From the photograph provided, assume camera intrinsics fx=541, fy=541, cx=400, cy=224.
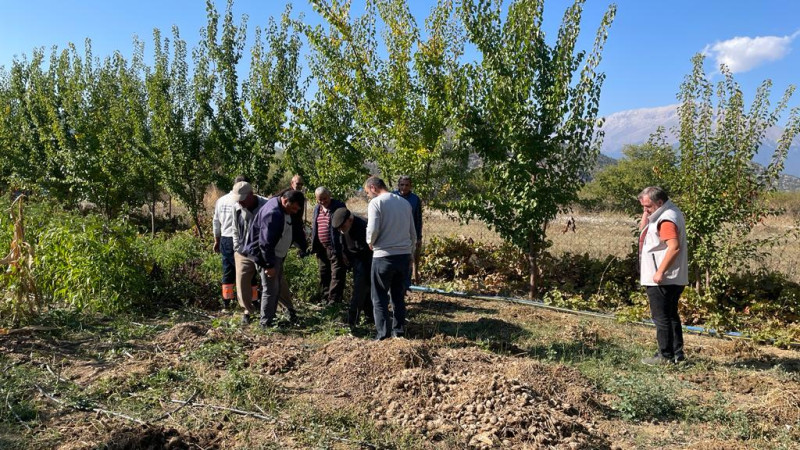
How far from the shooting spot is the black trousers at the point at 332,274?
7.01m

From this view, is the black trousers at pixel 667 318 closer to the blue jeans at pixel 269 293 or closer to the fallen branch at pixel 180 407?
the blue jeans at pixel 269 293

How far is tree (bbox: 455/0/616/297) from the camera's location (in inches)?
301

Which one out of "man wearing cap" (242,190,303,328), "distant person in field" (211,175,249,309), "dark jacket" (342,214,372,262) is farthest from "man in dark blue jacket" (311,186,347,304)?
"distant person in field" (211,175,249,309)

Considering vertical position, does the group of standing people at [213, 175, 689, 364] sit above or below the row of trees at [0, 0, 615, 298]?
below

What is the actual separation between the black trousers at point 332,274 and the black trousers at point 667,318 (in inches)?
142

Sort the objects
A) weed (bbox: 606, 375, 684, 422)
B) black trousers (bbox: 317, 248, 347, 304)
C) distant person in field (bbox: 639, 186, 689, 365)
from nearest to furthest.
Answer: weed (bbox: 606, 375, 684, 422), distant person in field (bbox: 639, 186, 689, 365), black trousers (bbox: 317, 248, 347, 304)

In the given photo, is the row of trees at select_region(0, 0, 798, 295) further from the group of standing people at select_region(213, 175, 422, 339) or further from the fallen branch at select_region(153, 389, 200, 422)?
the fallen branch at select_region(153, 389, 200, 422)

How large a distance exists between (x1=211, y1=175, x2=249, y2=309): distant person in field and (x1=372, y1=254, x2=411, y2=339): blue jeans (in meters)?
2.18

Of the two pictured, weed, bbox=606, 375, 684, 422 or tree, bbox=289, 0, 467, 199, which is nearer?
weed, bbox=606, 375, 684, 422

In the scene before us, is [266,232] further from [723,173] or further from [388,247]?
[723,173]

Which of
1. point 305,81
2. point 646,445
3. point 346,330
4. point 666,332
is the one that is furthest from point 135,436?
point 305,81

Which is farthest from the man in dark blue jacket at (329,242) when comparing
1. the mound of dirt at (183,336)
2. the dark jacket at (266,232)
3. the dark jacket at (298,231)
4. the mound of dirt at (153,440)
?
the mound of dirt at (153,440)

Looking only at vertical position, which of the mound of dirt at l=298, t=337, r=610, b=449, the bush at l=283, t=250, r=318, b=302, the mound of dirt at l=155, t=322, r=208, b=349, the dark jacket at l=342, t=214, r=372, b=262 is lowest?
the mound of dirt at l=298, t=337, r=610, b=449

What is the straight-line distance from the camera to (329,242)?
275 inches
